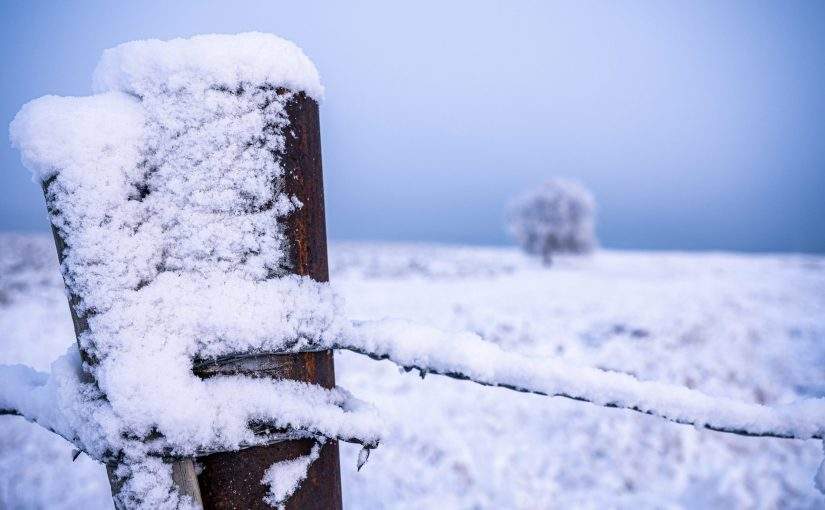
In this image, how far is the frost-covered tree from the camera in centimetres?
2895

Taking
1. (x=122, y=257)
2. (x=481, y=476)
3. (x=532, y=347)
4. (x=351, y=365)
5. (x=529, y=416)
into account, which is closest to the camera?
(x=122, y=257)

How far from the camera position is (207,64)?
0.78 metres

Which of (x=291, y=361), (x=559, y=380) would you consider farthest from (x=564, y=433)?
(x=291, y=361)

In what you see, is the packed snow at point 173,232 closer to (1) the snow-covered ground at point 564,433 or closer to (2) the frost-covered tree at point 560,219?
(1) the snow-covered ground at point 564,433

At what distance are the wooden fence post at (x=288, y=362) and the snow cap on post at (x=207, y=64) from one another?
0.15ft

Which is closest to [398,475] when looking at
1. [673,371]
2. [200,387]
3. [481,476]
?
[481,476]

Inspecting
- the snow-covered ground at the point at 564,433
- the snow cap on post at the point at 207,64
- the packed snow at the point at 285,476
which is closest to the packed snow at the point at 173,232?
the snow cap on post at the point at 207,64

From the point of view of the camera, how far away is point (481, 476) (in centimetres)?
437

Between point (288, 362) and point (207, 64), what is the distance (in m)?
0.64

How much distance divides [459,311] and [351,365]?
4.46 meters

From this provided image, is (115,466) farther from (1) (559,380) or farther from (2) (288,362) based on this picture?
(1) (559,380)

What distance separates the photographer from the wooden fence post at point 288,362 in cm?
82

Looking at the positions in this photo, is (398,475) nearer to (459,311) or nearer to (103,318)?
(103,318)

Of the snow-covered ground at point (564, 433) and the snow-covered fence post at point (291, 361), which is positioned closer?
the snow-covered fence post at point (291, 361)
